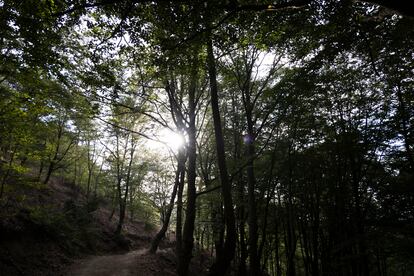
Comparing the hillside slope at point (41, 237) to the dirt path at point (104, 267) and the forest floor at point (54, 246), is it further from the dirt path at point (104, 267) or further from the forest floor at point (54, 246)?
the dirt path at point (104, 267)

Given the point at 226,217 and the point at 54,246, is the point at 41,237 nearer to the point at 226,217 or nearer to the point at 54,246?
the point at 54,246

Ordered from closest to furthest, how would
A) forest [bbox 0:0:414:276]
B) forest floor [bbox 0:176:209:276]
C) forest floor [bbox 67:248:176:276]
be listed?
1. forest [bbox 0:0:414:276]
2. forest floor [bbox 0:176:209:276]
3. forest floor [bbox 67:248:176:276]

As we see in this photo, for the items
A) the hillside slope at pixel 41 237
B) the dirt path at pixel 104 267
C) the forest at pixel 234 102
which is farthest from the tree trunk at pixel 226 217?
the hillside slope at pixel 41 237

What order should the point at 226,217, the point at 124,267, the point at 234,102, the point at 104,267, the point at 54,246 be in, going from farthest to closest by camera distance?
the point at 234,102, the point at 54,246, the point at 124,267, the point at 104,267, the point at 226,217

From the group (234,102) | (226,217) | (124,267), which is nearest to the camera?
(226,217)

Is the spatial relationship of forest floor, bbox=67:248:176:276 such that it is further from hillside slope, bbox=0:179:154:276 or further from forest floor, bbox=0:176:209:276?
hillside slope, bbox=0:179:154:276

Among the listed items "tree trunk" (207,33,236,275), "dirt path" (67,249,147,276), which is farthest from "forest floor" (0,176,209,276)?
"tree trunk" (207,33,236,275)

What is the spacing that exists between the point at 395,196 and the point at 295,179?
5441mm

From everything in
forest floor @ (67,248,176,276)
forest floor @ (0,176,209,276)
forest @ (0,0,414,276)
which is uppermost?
forest @ (0,0,414,276)

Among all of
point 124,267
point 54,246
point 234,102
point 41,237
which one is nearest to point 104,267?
point 124,267

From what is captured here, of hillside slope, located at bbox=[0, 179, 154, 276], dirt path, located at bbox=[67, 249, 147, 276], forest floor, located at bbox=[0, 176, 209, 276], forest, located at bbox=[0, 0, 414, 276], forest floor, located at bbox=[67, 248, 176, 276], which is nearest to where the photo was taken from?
forest, located at bbox=[0, 0, 414, 276]

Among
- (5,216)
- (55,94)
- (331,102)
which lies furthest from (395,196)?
(5,216)

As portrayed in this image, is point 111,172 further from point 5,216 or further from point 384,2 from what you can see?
point 384,2

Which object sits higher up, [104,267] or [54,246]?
[54,246]
